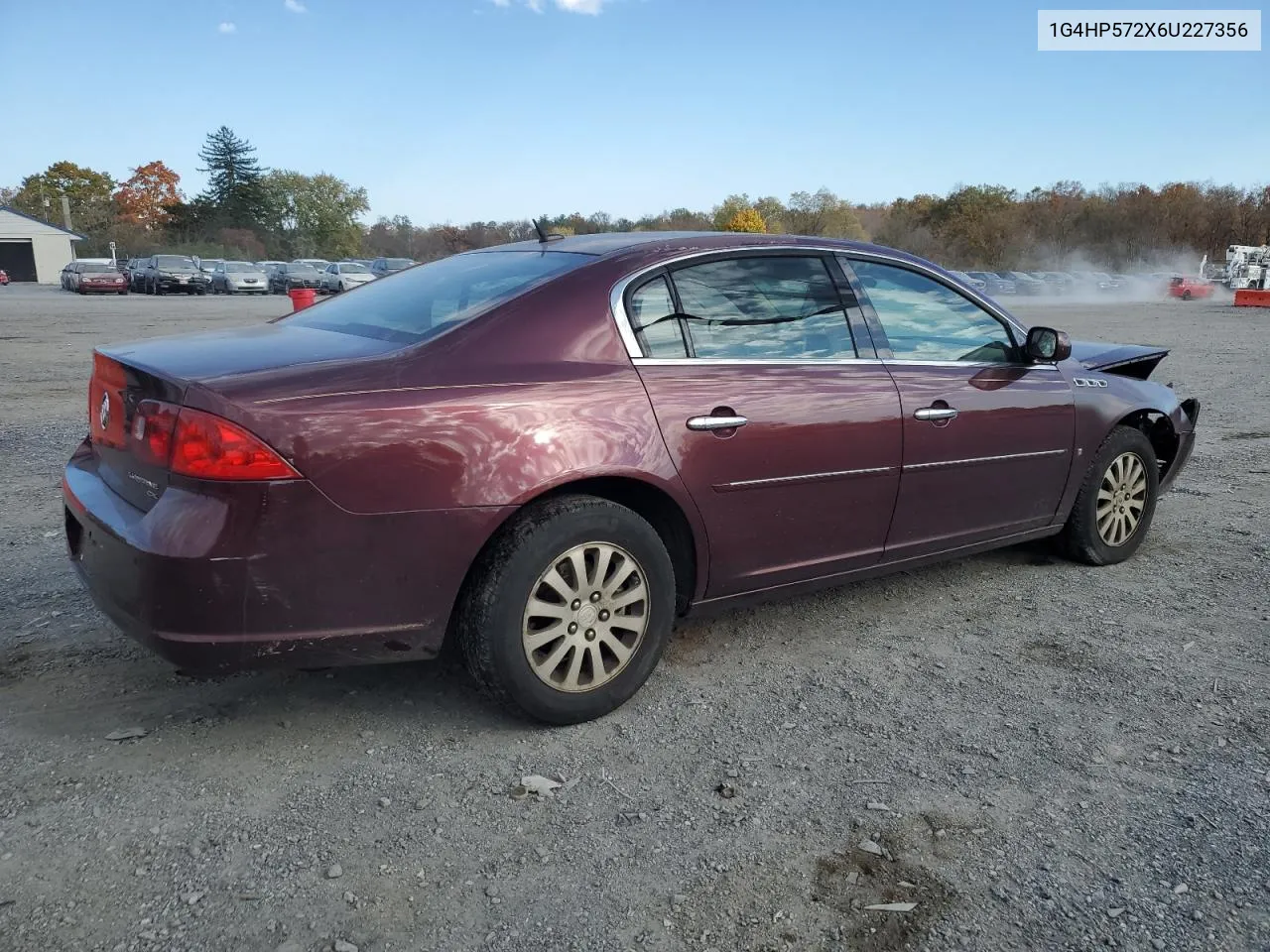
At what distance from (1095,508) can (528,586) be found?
10.3ft

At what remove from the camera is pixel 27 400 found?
30.8 feet

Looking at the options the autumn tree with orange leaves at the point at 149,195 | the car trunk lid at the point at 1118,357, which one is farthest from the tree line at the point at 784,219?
the car trunk lid at the point at 1118,357

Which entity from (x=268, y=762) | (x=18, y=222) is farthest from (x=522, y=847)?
(x=18, y=222)

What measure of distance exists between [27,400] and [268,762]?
8134 millimetres

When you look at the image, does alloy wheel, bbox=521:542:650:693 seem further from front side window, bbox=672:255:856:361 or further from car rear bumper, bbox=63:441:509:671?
front side window, bbox=672:255:856:361

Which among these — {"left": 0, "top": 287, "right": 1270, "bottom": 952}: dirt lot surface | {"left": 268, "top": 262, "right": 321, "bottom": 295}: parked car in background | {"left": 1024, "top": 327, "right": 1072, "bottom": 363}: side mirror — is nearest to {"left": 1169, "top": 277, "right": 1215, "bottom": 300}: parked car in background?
{"left": 268, "top": 262, "right": 321, "bottom": 295}: parked car in background

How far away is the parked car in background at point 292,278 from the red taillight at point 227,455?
3879 centimetres

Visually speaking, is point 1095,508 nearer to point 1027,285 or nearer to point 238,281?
point 238,281

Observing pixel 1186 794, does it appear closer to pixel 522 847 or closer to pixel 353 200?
pixel 522 847

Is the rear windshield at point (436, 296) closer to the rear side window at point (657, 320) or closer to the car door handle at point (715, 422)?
the rear side window at point (657, 320)

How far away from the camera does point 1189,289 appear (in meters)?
44.5

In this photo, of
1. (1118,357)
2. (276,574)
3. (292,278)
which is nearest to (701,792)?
(276,574)

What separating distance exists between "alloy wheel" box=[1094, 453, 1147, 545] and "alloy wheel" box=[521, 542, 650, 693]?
2.75 meters

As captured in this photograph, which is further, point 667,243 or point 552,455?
point 667,243
